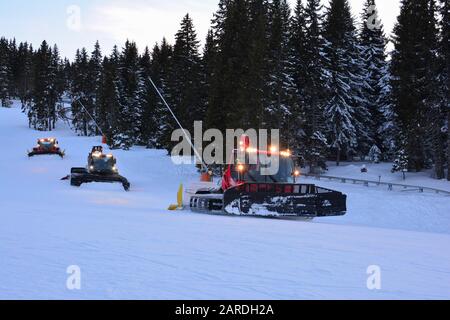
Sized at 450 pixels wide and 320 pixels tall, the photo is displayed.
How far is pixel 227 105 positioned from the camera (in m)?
33.9

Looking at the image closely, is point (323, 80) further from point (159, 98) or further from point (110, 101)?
point (110, 101)

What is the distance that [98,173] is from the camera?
78.6 feet

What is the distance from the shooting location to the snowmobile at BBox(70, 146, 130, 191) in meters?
22.4

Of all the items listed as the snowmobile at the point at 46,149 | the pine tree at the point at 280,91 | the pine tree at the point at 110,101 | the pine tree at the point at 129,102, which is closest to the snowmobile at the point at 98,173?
the pine tree at the point at 280,91

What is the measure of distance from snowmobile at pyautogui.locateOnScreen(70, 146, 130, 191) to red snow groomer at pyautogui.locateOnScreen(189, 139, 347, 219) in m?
8.51

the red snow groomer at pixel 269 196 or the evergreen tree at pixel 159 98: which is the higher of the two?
the evergreen tree at pixel 159 98

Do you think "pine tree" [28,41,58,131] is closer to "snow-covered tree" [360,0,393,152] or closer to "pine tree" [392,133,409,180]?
"snow-covered tree" [360,0,393,152]

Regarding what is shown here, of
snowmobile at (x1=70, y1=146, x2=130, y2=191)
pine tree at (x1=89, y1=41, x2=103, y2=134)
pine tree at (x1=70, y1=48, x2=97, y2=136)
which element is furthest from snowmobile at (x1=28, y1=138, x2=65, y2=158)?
pine tree at (x1=89, y1=41, x2=103, y2=134)

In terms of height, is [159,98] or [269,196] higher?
[159,98]

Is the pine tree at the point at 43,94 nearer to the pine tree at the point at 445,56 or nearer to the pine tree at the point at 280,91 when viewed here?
the pine tree at the point at 280,91

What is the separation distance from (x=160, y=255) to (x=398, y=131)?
3203 centimetres

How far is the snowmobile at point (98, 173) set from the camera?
22422 millimetres

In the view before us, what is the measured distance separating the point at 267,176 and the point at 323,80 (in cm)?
2411

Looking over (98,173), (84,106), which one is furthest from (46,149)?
(84,106)
